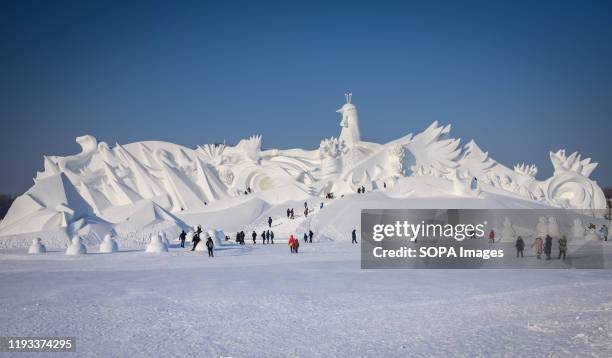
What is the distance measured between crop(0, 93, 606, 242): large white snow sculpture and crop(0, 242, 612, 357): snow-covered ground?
2136 centimetres

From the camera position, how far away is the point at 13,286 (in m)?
9.82

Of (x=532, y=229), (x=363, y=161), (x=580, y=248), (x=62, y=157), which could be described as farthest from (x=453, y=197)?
(x=62, y=157)

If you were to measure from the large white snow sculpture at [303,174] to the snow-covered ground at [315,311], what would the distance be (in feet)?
70.1

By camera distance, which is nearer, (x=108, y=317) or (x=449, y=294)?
(x=108, y=317)

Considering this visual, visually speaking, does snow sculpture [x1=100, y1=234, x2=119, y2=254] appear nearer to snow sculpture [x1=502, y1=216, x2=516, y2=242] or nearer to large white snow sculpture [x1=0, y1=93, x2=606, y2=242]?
large white snow sculpture [x1=0, y1=93, x2=606, y2=242]

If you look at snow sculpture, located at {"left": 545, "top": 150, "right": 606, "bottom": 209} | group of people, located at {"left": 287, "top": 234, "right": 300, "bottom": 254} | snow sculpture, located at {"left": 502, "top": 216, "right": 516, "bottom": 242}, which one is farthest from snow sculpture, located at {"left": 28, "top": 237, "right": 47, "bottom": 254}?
snow sculpture, located at {"left": 545, "top": 150, "right": 606, "bottom": 209}

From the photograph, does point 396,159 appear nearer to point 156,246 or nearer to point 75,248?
point 156,246

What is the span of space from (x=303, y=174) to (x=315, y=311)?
41.0 m

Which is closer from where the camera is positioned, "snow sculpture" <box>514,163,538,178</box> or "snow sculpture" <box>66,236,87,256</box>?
"snow sculpture" <box>66,236,87,256</box>

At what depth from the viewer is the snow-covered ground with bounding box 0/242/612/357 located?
5492 mm

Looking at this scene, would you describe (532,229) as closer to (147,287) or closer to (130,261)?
(130,261)

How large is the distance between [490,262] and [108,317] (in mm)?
10561

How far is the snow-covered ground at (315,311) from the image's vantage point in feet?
18.0

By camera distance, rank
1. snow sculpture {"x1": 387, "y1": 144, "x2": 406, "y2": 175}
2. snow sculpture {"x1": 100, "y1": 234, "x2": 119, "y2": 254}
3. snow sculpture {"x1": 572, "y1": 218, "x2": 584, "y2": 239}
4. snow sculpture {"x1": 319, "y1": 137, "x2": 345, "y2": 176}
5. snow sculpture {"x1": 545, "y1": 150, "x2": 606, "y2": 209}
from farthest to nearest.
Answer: snow sculpture {"x1": 319, "y1": 137, "x2": 345, "y2": 176}, snow sculpture {"x1": 387, "y1": 144, "x2": 406, "y2": 175}, snow sculpture {"x1": 545, "y1": 150, "x2": 606, "y2": 209}, snow sculpture {"x1": 572, "y1": 218, "x2": 584, "y2": 239}, snow sculpture {"x1": 100, "y1": 234, "x2": 119, "y2": 254}
